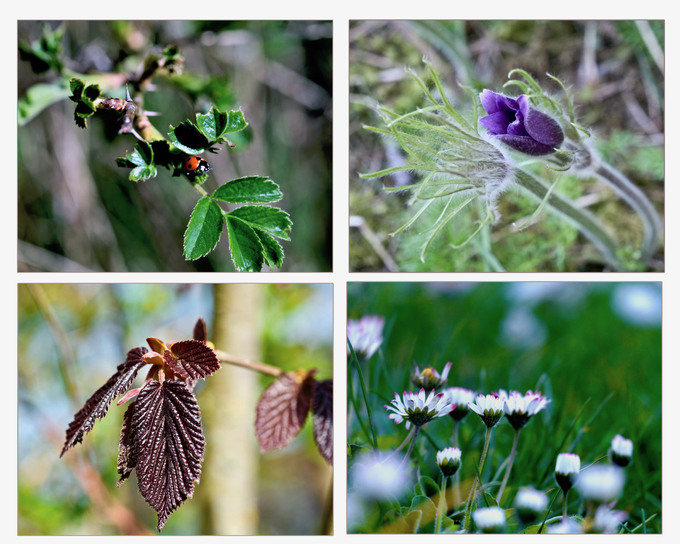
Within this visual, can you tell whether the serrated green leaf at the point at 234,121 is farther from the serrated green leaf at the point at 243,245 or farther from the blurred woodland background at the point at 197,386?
the blurred woodland background at the point at 197,386

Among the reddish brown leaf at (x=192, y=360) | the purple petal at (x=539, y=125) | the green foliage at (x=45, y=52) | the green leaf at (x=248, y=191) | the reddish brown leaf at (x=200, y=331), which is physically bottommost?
the reddish brown leaf at (x=192, y=360)

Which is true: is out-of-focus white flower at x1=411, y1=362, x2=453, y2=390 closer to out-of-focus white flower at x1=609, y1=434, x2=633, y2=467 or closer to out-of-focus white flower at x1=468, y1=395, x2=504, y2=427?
out-of-focus white flower at x1=468, y1=395, x2=504, y2=427

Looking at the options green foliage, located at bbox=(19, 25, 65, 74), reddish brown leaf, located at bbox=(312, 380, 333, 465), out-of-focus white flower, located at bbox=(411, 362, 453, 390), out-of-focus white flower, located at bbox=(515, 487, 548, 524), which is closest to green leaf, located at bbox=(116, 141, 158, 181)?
green foliage, located at bbox=(19, 25, 65, 74)

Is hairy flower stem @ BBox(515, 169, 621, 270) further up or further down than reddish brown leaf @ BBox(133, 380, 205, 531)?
further up

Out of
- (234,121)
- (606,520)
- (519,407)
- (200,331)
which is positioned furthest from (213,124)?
(606,520)

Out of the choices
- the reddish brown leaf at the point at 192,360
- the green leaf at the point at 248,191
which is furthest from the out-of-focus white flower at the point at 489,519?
the green leaf at the point at 248,191

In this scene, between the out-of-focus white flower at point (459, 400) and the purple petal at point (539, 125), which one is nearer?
→ the purple petal at point (539, 125)
